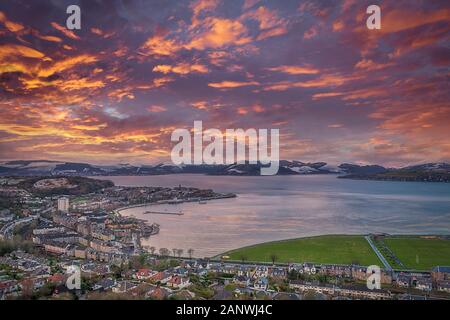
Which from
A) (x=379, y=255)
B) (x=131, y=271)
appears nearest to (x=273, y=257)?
(x=379, y=255)

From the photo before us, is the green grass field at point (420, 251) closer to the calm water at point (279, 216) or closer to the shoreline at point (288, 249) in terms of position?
the shoreline at point (288, 249)

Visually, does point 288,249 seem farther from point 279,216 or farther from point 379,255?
point 279,216

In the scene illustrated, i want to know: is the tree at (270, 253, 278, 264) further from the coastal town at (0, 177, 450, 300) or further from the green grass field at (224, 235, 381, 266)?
the coastal town at (0, 177, 450, 300)

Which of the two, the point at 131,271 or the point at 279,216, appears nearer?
the point at 131,271
